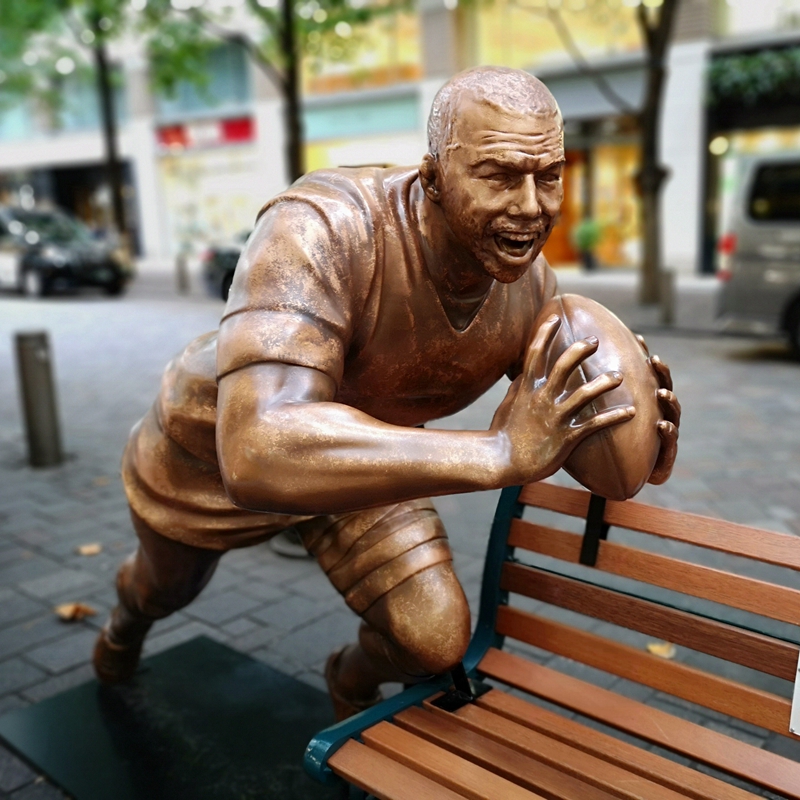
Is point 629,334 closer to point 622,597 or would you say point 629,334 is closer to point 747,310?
point 622,597

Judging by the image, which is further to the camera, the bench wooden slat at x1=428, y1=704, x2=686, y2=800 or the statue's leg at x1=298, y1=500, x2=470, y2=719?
the statue's leg at x1=298, y1=500, x2=470, y2=719

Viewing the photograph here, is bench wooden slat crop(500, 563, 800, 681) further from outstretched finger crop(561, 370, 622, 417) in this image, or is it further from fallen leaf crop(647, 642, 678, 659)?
fallen leaf crop(647, 642, 678, 659)

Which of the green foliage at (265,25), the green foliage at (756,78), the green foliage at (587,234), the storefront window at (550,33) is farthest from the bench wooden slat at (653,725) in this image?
the storefront window at (550,33)

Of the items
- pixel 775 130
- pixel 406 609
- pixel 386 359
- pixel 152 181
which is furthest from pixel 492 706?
pixel 152 181

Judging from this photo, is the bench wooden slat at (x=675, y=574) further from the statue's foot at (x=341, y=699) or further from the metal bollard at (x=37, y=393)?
the metal bollard at (x=37, y=393)

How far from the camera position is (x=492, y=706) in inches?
83.5

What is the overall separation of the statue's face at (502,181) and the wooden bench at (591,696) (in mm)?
838

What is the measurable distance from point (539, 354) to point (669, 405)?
0.31 m

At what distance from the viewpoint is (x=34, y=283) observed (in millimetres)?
16750

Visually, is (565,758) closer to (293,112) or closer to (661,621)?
(661,621)

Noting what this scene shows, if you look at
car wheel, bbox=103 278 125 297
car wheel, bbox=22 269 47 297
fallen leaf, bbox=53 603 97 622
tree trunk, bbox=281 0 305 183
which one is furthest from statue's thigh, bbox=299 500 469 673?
car wheel, bbox=22 269 47 297

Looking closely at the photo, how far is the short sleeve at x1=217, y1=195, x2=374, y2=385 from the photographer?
160 centimetres

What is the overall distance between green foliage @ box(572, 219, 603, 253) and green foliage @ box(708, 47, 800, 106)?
3143mm

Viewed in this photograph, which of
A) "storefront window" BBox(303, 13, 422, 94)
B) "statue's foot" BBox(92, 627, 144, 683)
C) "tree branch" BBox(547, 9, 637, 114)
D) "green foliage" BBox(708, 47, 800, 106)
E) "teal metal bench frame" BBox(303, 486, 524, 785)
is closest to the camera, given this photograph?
"teal metal bench frame" BBox(303, 486, 524, 785)
